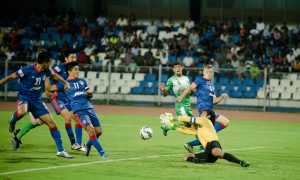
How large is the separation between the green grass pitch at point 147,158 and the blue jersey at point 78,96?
3.50ft

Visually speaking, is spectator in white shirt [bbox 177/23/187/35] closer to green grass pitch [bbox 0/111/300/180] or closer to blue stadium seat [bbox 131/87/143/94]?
blue stadium seat [bbox 131/87/143/94]

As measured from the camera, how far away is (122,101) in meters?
31.4

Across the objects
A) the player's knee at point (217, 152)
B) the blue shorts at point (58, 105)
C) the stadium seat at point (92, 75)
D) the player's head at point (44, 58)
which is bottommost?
the player's knee at point (217, 152)

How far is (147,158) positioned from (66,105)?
299cm

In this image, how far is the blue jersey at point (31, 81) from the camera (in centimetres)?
1346

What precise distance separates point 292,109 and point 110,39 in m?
11.3

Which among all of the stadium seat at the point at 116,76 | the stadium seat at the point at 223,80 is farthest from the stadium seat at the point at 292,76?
the stadium seat at the point at 116,76

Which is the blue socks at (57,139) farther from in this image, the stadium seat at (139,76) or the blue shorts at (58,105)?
the stadium seat at (139,76)

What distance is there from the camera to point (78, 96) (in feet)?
44.7

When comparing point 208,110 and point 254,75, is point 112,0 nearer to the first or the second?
point 254,75

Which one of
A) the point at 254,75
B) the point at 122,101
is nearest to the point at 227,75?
the point at 254,75

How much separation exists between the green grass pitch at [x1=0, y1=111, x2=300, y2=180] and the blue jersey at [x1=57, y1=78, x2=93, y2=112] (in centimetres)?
107

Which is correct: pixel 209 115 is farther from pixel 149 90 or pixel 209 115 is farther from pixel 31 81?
pixel 149 90

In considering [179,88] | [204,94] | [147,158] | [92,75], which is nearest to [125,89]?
[92,75]
